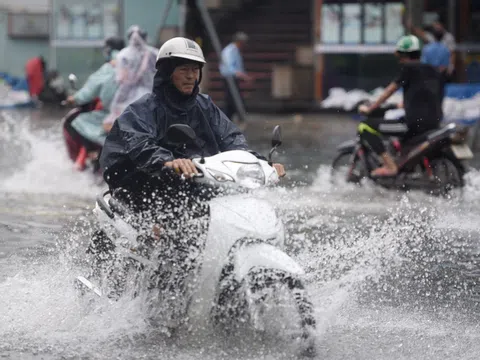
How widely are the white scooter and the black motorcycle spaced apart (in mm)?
7296

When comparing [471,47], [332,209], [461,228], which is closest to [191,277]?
[461,228]

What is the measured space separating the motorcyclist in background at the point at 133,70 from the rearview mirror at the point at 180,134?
→ 695 centimetres

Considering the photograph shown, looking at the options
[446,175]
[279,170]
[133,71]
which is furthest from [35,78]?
[279,170]

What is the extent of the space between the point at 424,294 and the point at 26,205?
5.35 meters

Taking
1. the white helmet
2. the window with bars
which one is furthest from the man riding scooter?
the window with bars

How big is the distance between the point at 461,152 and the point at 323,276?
6.93 m

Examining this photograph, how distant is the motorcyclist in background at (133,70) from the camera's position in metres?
12.7

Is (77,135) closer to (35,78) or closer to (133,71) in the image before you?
(133,71)

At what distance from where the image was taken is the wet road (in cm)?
587

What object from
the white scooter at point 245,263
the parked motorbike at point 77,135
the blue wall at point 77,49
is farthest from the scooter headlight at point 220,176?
the blue wall at point 77,49

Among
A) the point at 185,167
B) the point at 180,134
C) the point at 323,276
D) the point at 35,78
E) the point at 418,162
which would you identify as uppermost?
the point at 180,134

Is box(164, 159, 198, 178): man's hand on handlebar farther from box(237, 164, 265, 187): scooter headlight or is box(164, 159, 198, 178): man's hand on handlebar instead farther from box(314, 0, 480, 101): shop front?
box(314, 0, 480, 101): shop front

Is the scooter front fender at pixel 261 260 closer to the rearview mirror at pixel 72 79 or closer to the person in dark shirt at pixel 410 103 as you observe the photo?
the rearview mirror at pixel 72 79

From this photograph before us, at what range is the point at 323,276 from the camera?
7355 mm
